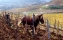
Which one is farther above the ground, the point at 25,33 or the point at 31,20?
the point at 31,20

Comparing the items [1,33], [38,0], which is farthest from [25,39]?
[38,0]

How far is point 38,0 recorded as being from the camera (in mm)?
193875

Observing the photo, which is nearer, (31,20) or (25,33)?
(25,33)

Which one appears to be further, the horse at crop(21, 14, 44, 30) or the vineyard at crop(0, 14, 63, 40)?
Answer: the horse at crop(21, 14, 44, 30)

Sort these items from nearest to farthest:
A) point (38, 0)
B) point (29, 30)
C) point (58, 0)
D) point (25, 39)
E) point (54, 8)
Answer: point (25, 39), point (29, 30), point (54, 8), point (58, 0), point (38, 0)

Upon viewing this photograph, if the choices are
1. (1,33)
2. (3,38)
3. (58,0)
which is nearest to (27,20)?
(1,33)

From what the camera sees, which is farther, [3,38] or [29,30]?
[29,30]

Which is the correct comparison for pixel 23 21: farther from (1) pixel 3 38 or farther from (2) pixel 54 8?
(2) pixel 54 8

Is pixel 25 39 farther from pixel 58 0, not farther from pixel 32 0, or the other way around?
pixel 32 0

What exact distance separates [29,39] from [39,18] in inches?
240

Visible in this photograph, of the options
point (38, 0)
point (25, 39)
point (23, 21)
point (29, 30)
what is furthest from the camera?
point (38, 0)

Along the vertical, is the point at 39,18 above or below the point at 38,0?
above

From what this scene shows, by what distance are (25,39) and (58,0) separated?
121814mm

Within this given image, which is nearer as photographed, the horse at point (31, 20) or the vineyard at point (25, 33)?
the vineyard at point (25, 33)
